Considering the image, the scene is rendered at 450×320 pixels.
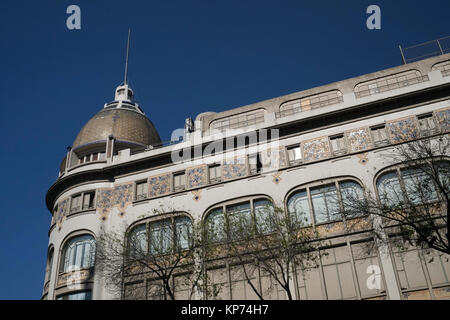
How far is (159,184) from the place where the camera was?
3048 centimetres

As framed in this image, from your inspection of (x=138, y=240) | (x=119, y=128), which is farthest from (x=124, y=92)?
(x=138, y=240)

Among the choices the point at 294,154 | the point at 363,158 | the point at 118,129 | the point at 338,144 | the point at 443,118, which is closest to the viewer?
the point at 443,118

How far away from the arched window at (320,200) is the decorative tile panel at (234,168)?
360cm

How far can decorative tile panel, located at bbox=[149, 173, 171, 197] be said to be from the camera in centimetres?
3009

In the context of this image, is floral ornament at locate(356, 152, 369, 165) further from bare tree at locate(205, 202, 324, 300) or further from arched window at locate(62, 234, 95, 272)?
arched window at locate(62, 234, 95, 272)

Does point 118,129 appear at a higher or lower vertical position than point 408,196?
higher

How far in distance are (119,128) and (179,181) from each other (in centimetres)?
1146

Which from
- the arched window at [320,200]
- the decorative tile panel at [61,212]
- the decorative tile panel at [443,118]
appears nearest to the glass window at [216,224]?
the arched window at [320,200]

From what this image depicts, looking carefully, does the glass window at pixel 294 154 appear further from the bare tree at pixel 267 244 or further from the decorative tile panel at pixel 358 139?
the bare tree at pixel 267 244

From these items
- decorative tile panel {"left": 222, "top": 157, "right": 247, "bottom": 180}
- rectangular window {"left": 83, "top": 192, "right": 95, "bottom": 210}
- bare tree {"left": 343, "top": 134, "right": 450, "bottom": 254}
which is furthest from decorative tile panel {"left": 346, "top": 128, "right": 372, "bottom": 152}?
rectangular window {"left": 83, "top": 192, "right": 95, "bottom": 210}

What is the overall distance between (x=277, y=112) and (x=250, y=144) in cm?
495

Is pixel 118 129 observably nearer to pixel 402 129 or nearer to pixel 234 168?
pixel 234 168
